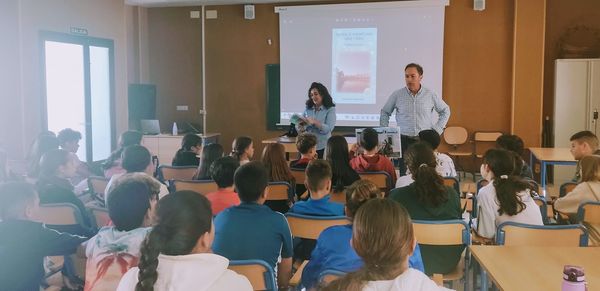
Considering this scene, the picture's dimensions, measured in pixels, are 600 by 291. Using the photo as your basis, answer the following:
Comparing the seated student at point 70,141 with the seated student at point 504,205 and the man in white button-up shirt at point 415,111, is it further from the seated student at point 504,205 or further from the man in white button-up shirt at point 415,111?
the seated student at point 504,205

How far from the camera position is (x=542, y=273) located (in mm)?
2359

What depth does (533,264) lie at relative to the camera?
8.11 ft

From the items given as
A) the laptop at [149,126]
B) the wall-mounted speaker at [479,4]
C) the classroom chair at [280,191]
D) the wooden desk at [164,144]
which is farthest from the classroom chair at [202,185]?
the wall-mounted speaker at [479,4]

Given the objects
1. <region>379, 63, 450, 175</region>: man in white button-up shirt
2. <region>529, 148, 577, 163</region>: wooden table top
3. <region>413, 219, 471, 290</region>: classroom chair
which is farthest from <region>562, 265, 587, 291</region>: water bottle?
<region>529, 148, 577, 163</region>: wooden table top

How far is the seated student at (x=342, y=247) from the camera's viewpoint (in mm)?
2406

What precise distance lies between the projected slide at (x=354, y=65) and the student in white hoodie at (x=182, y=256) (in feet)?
24.2

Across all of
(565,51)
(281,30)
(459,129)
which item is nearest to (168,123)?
(281,30)

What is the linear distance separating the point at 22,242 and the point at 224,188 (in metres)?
1.27

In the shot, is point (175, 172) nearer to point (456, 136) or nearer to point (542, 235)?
point (542, 235)

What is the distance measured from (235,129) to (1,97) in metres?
4.00

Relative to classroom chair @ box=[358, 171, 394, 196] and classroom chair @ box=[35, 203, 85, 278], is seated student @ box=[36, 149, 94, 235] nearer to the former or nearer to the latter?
classroom chair @ box=[35, 203, 85, 278]

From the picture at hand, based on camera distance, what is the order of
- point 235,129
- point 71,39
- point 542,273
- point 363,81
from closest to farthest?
point 542,273 → point 71,39 → point 363,81 → point 235,129

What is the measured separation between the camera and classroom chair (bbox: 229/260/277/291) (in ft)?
7.24

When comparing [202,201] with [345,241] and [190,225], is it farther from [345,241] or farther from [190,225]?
[345,241]
